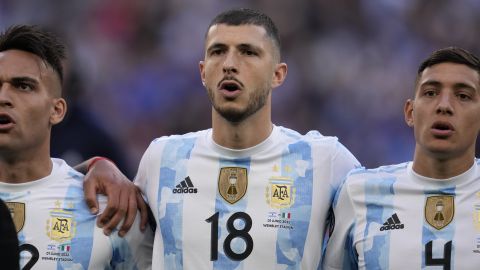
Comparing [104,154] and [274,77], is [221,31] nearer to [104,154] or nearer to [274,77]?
[274,77]

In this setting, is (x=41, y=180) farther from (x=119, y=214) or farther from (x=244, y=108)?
(x=244, y=108)

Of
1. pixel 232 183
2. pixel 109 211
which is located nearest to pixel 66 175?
pixel 109 211

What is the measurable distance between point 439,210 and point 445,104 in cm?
52

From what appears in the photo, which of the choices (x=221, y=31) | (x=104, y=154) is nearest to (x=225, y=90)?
(x=221, y=31)

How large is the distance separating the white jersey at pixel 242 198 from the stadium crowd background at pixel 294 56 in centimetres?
350

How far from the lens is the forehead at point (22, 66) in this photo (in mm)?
4422

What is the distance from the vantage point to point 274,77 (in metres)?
4.70

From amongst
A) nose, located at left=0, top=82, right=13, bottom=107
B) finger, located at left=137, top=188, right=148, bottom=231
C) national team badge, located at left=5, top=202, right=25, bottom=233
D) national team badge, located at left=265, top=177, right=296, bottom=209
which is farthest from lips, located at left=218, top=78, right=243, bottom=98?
national team badge, located at left=5, top=202, right=25, bottom=233

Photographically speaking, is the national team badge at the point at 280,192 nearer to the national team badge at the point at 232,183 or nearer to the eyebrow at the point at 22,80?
the national team badge at the point at 232,183

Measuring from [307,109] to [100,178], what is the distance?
13.7 ft

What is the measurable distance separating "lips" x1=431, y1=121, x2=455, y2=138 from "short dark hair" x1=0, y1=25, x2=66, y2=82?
77.2 inches

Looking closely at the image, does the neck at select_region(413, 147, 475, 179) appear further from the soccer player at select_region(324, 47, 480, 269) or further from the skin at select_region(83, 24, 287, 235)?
the skin at select_region(83, 24, 287, 235)

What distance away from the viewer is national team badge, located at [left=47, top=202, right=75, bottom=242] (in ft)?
14.2

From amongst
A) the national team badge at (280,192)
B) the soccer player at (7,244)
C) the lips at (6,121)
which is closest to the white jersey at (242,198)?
the national team badge at (280,192)
